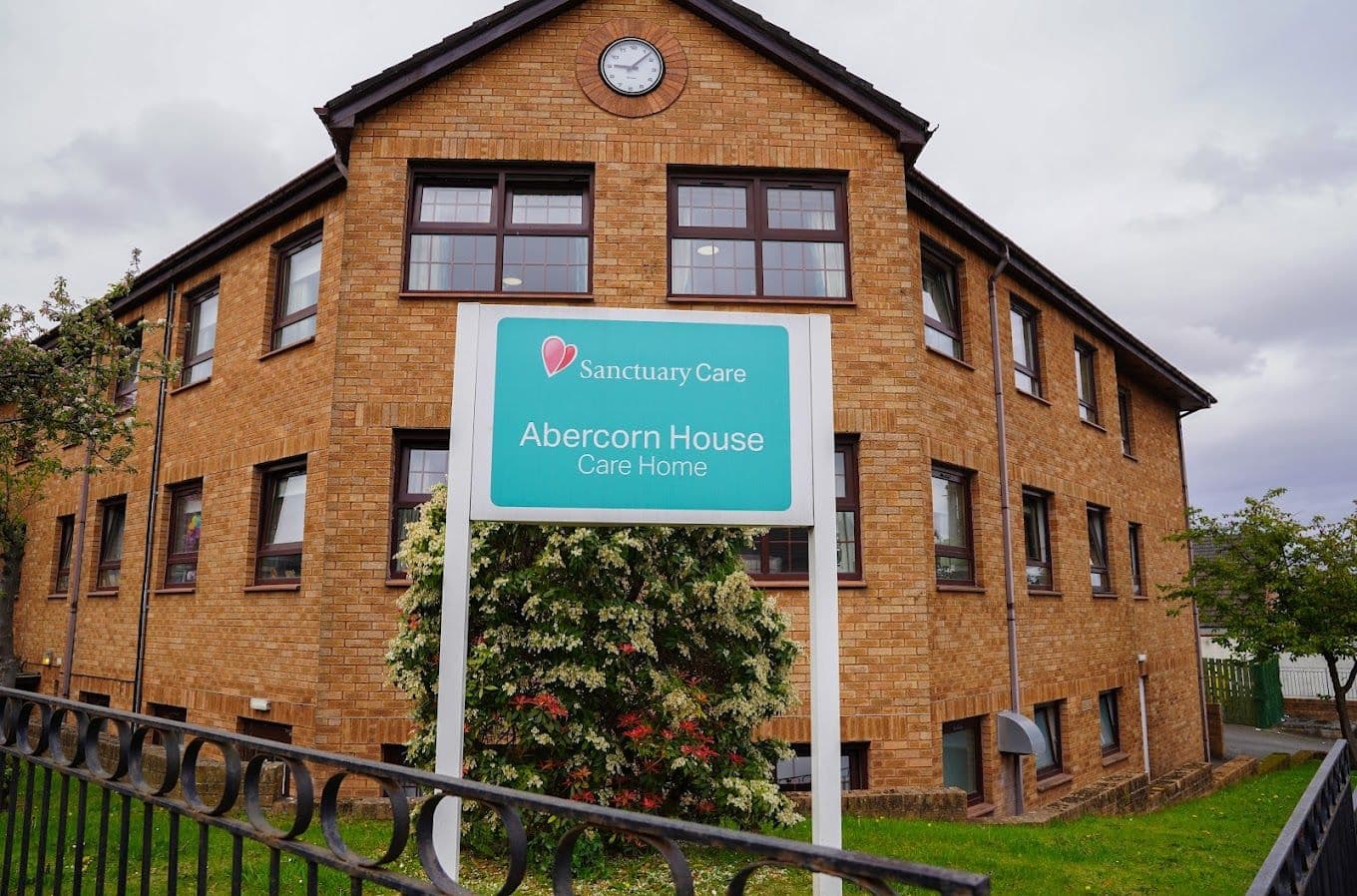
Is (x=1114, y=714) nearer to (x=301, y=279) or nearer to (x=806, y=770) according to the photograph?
(x=806, y=770)

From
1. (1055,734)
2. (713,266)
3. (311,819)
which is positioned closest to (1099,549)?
(1055,734)

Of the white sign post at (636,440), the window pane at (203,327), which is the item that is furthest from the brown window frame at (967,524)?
the window pane at (203,327)

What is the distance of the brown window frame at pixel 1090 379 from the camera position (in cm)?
1582

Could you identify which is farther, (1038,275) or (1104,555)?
(1104,555)

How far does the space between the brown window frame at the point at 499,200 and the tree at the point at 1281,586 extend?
12289 millimetres

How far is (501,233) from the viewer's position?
1066cm

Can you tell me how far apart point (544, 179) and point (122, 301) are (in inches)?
342

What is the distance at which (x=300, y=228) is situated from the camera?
11.8 m

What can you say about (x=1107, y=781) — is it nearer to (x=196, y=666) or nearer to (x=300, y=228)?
(x=196, y=666)

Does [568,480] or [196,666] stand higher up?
[568,480]

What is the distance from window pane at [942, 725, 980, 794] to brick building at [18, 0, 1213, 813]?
0.05 metres

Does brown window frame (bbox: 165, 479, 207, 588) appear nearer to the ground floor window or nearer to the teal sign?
the ground floor window

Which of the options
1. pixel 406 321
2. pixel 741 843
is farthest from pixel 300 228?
pixel 741 843

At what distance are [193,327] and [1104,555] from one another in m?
14.6
